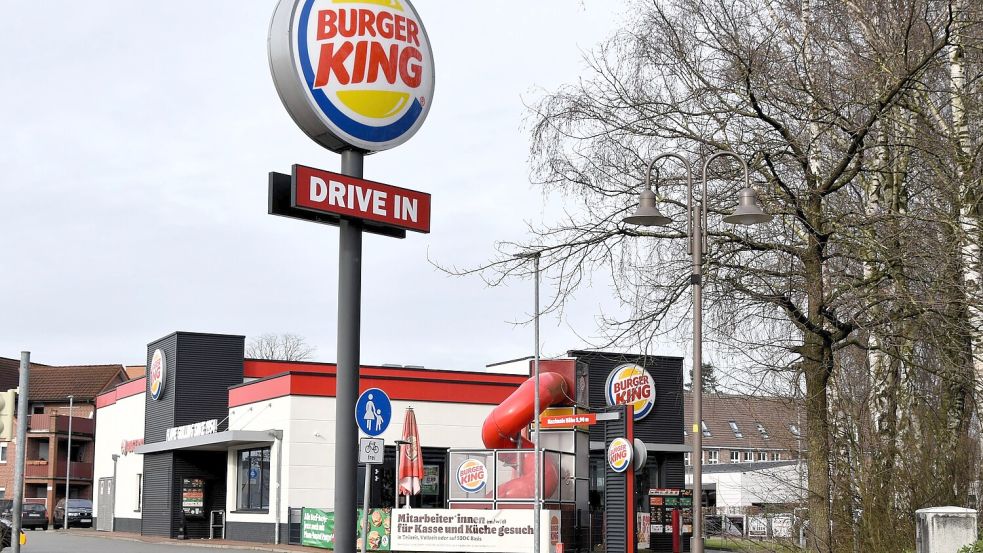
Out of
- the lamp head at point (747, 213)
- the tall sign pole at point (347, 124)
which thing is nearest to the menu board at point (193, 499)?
the tall sign pole at point (347, 124)

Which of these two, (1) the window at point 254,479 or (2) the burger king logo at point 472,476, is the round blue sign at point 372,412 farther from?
(1) the window at point 254,479

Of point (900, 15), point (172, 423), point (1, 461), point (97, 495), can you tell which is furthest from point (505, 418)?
point (1, 461)

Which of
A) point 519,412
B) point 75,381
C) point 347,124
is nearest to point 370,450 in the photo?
point 347,124

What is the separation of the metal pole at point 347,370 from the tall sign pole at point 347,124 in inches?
0.4

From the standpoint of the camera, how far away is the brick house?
75188 millimetres

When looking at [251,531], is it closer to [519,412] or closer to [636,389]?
[519,412]

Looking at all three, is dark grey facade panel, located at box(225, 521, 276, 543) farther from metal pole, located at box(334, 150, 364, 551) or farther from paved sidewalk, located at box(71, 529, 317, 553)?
metal pole, located at box(334, 150, 364, 551)

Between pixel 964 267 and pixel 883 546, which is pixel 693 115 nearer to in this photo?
pixel 964 267

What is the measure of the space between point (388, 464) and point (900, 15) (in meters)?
A: 24.3

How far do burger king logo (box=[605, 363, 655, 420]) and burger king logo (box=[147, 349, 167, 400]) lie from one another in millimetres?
16400

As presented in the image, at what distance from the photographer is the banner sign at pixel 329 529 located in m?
30.6

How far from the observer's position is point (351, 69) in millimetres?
12320

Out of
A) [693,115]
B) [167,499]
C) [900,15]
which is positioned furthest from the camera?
[167,499]

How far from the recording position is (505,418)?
105 ft
